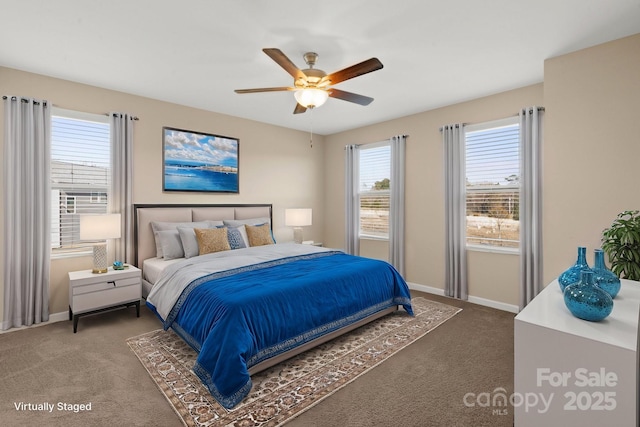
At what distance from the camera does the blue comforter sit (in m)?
2.15

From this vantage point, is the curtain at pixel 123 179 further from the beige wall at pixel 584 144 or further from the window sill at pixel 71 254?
the beige wall at pixel 584 144

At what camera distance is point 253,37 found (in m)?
2.63

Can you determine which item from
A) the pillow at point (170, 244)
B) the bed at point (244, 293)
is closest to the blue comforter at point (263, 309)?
the bed at point (244, 293)

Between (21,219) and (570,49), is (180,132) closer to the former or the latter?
(21,219)

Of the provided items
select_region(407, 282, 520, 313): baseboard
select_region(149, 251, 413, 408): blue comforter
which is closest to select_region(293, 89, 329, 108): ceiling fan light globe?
select_region(149, 251, 413, 408): blue comforter

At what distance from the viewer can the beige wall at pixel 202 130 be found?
137 inches

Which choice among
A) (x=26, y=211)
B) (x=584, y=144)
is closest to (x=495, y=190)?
(x=584, y=144)

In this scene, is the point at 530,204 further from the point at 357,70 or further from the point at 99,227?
the point at 99,227

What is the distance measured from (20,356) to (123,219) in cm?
169

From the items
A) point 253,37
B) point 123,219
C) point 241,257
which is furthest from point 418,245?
point 123,219

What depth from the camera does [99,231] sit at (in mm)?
3361

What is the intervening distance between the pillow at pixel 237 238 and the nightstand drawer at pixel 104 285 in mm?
1169

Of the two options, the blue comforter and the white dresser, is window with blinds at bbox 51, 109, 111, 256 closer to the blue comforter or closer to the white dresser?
the blue comforter

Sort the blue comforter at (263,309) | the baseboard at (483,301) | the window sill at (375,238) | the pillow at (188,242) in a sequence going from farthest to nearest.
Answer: the window sill at (375,238), the baseboard at (483,301), the pillow at (188,242), the blue comforter at (263,309)
